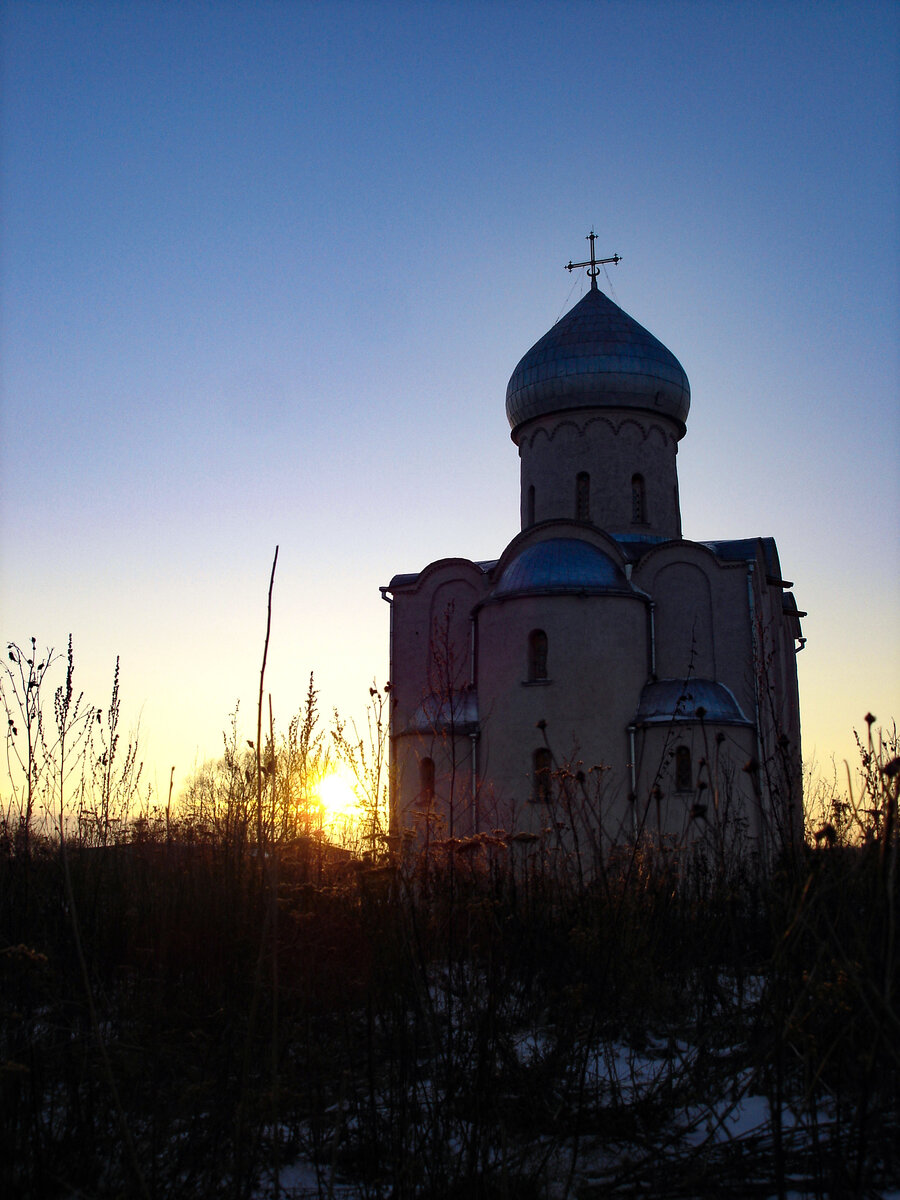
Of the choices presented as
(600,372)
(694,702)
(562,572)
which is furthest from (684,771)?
(600,372)

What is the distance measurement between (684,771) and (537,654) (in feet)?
9.51

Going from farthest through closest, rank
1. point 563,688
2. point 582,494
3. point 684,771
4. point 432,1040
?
point 582,494 < point 563,688 < point 684,771 < point 432,1040

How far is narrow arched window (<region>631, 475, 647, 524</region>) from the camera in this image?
737 inches

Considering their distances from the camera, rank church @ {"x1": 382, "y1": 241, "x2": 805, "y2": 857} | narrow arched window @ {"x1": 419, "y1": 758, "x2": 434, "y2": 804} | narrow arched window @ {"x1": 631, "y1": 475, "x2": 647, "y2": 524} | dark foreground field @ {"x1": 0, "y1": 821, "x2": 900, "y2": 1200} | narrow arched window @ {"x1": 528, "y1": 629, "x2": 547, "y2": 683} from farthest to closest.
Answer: narrow arched window @ {"x1": 631, "y1": 475, "x2": 647, "y2": 524}
narrow arched window @ {"x1": 528, "y1": 629, "x2": 547, "y2": 683}
narrow arched window @ {"x1": 419, "y1": 758, "x2": 434, "y2": 804}
church @ {"x1": 382, "y1": 241, "x2": 805, "y2": 857}
dark foreground field @ {"x1": 0, "y1": 821, "x2": 900, "y2": 1200}

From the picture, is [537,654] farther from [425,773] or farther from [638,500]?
[638,500]

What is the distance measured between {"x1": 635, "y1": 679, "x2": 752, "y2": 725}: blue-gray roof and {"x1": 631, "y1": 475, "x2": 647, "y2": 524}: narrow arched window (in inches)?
160

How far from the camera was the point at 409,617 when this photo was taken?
60.8ft

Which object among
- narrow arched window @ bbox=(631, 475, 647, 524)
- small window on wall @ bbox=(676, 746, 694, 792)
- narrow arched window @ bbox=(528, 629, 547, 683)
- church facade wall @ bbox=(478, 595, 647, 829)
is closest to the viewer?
small window on wall @ bbox=(676, 746, 694, 792)

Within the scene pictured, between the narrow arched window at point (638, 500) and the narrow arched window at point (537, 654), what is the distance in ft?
13.4

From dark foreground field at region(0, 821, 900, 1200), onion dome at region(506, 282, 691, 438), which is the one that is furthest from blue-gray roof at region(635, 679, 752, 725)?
dark foreground field at region(0, 821, 900, 1200)

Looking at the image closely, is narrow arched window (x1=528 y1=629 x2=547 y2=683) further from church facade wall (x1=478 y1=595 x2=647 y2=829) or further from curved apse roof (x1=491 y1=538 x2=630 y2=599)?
curved apse roof (x1=491 y1=538 x2=630 y2=599)

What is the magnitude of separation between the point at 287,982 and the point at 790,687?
57.4ft

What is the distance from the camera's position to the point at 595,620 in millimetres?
15602

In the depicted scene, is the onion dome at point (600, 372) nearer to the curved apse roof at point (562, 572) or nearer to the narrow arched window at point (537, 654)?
the curved apse roof at point (562, 572)
